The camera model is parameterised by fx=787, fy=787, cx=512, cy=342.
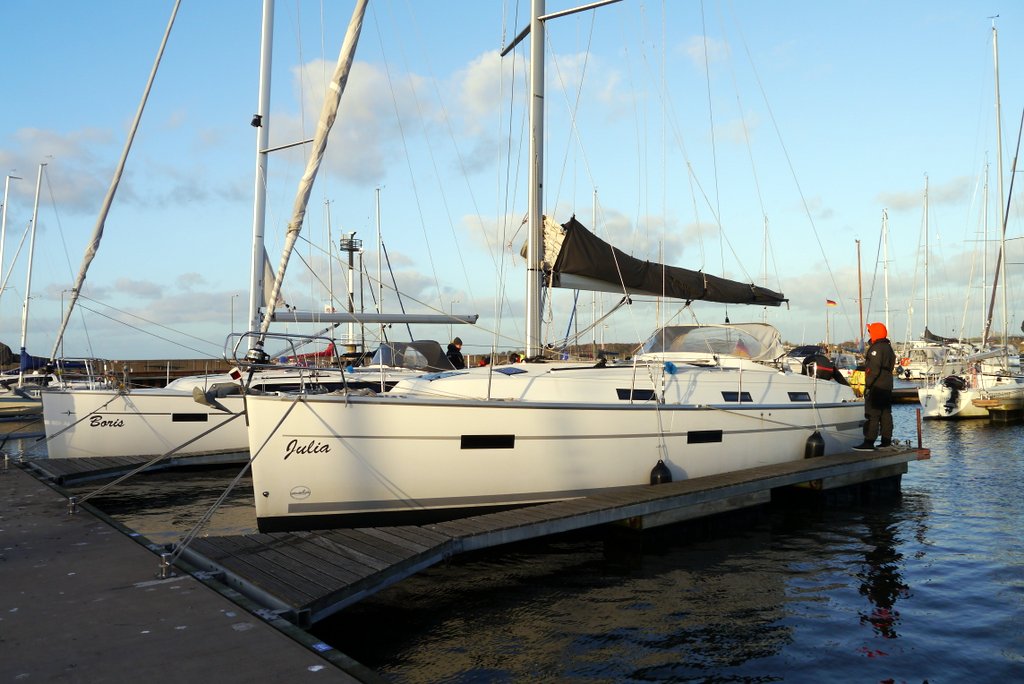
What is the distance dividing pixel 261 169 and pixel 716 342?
9.01 metres

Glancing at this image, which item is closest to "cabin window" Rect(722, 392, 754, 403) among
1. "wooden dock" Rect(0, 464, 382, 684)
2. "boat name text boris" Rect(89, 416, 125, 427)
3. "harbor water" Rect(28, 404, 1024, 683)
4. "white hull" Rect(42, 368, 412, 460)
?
"harbor water" Rect(28, 404, 1024, 683)

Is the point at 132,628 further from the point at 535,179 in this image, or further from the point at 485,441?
the point at 535,179

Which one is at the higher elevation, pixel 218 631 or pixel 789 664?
pixel 218 631

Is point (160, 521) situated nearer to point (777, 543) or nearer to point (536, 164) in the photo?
point (536, 164)

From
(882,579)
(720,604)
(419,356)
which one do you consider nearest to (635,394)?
(720,604)

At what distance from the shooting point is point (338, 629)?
6.65 m

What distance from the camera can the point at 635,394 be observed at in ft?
32.5

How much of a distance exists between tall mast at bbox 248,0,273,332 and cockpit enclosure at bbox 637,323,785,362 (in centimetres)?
689

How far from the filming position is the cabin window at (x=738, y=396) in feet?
35.6

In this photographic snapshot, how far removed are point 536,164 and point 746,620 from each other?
7.27m

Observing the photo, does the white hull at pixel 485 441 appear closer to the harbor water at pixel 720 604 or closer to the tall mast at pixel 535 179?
the harbor water at pixel 720 604

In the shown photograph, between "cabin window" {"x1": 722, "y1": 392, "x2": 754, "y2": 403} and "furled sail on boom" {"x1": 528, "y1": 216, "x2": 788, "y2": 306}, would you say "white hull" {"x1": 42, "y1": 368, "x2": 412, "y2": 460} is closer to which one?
"furled sail on boom" {"x1": 528, "y1": 216, "x2": 788, "y2": 306}

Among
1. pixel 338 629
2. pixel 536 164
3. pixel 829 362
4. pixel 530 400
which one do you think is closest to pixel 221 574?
pixel 338 629

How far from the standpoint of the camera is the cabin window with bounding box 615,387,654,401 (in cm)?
980
